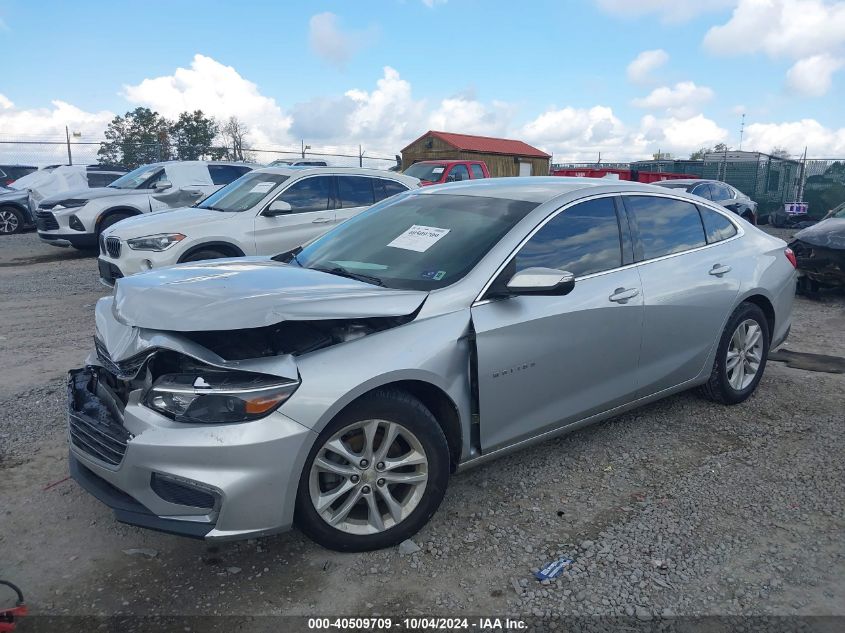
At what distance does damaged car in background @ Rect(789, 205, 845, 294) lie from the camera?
8211 mm

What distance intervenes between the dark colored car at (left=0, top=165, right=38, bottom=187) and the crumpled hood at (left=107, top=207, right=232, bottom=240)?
17030 millimetres

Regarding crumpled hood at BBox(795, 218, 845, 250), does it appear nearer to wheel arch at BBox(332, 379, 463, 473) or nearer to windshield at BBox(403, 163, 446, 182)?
wheel arch at BBox(332, 379, 463, 473)

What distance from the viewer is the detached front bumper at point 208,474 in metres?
2.50

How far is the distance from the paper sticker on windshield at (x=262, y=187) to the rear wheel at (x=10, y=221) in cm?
1111

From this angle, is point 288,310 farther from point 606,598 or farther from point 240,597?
point 606,598

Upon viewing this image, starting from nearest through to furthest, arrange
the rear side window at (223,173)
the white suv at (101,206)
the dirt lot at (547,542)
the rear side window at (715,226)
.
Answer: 1. the dirt lot at (547,542)
2. the rear side window at (715,226)
3. the white suv at (101,206)
4. the rear side window at (223,173)

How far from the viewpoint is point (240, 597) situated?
8.72 ft

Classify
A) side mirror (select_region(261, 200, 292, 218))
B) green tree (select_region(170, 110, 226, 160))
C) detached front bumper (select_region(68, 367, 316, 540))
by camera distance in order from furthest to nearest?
green tree (select_region(170, 110, 226, 160))
side mirror (select_region(261, 200, 292, 218))
detached front bumper (select_region(68, 367, 316, 540))

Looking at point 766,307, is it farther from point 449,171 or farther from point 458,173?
point 458,173

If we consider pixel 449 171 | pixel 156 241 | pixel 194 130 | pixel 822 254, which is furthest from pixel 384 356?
pixel 194 130

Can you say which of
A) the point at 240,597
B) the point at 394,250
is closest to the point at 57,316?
the point at 394,250

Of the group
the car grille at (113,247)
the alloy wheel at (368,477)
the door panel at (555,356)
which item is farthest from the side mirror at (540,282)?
the car grille at (113,247)

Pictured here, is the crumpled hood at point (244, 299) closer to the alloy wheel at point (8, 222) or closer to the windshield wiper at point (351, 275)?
the windshield wiper at point (351, 275)

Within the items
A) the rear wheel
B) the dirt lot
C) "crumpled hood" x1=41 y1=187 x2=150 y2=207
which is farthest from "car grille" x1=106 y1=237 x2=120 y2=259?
the rear wheel
